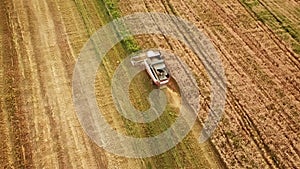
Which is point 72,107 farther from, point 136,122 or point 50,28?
point 50,28

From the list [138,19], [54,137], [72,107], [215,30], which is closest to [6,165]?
[54,137]

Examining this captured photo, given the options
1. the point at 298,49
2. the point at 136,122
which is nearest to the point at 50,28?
the point at 136,122

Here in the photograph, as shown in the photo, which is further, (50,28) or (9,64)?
(50,28)

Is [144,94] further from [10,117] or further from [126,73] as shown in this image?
[10,117]

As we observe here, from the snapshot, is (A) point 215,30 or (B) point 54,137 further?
(A) point 215,30

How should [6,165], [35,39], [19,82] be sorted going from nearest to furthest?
[6,165] → [19,82] → [35,39]

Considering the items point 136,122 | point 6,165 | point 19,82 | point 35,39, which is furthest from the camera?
point 35,39
